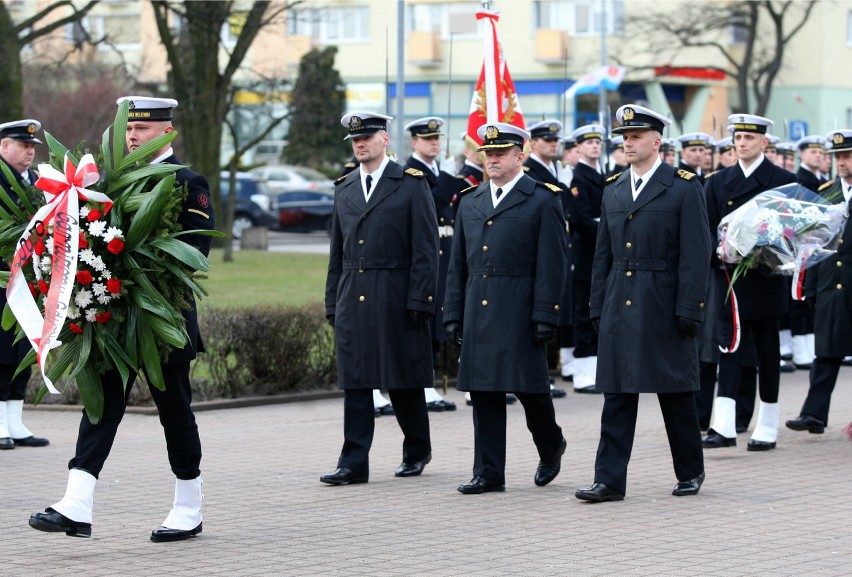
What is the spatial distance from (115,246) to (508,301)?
2688 mm

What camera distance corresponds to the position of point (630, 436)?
28.9ft

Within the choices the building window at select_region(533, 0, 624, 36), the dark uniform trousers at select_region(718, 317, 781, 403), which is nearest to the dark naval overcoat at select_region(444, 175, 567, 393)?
the dark uniform trousers at select_region(718, 317, 781, 403)

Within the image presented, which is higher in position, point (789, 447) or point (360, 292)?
point (360, 292)

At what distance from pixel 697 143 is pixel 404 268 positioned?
6485 millimetres

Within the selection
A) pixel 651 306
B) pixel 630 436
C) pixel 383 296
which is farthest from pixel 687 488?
pixel 383 296

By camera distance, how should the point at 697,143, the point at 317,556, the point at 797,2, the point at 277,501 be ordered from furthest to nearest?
the point at 797,2 → the point at 697,143 → the point at 277,501 → the point at 317,556

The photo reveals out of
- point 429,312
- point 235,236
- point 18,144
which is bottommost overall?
point 235,236

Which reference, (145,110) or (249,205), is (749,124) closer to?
(145,110)

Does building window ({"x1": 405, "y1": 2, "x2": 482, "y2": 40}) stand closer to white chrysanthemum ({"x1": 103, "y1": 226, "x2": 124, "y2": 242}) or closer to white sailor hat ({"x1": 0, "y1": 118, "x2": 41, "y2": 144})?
white sailor hat ({"x1": 0, "y1": 118, "x2": 41, "y2": 144})

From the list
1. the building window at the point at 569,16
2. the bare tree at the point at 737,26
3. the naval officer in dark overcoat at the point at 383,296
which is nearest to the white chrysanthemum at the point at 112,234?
the naval officer in dark overcoat at the point at 383,296

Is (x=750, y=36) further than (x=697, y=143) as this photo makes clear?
Yes

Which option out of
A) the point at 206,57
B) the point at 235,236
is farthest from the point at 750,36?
the point at 206,57

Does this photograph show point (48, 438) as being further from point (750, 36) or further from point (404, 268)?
point (750, 36)

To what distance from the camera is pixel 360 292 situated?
31.4 ft
